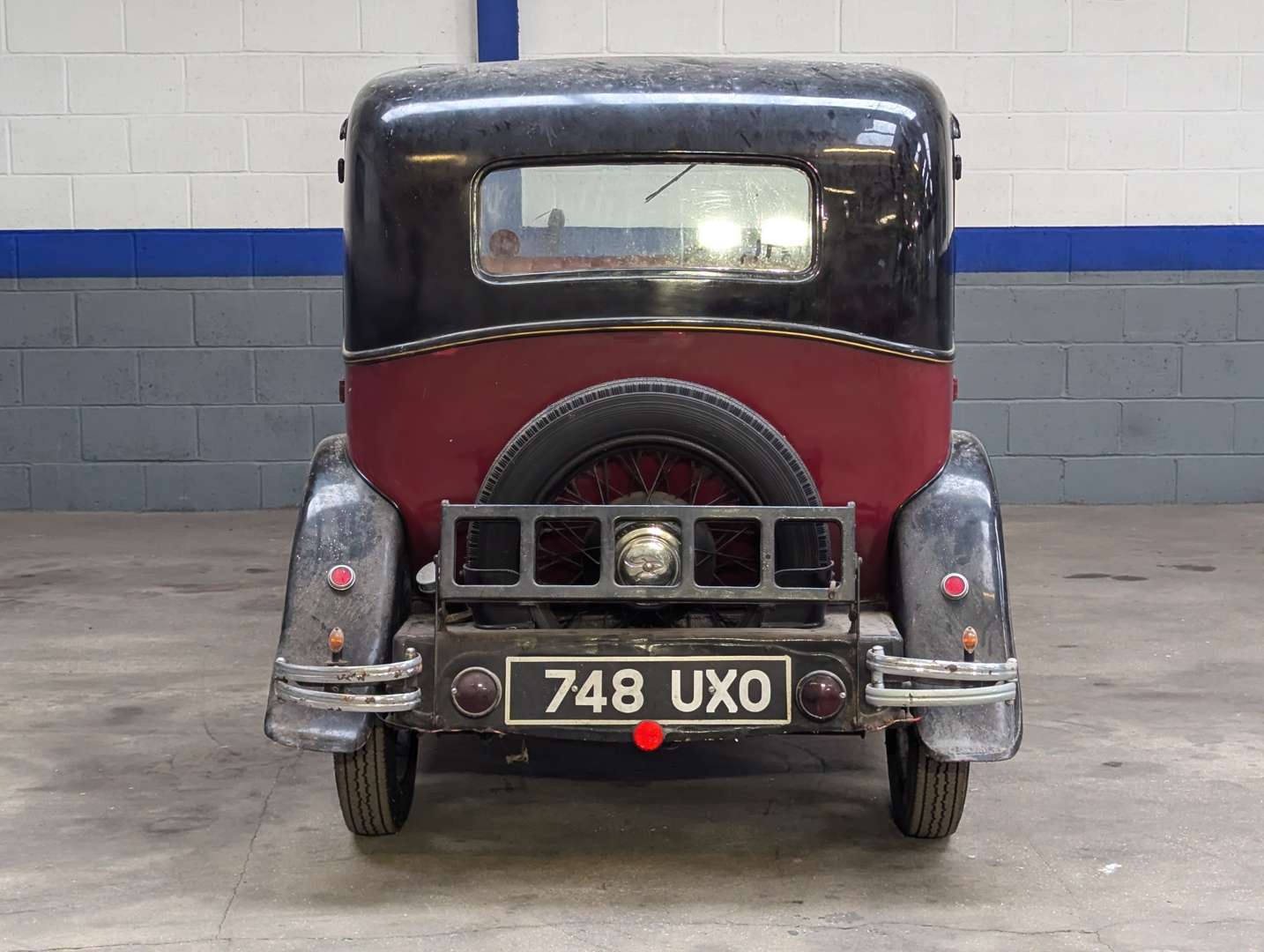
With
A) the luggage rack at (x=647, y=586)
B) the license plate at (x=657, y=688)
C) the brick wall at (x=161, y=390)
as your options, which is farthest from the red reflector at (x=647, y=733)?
the brick wall at (x=161, y=390)

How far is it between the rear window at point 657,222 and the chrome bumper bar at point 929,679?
98 cm

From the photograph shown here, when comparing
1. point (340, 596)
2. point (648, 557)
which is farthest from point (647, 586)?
point (340, 596)

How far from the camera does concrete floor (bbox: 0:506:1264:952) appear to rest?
336 centimetres

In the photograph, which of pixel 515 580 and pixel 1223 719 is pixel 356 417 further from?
pixel 1223 719

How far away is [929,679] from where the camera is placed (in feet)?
11.3

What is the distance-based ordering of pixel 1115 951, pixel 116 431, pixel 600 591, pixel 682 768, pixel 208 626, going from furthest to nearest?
pixel 116 431, pixel 208 626, pixel 682 768, pixel 600 591, pixel 1115 951

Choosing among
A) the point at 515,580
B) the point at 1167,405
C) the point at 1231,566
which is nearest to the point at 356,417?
the point at 515,580

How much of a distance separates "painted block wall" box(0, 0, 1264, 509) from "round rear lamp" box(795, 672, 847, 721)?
5.87m

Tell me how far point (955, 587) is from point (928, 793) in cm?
47

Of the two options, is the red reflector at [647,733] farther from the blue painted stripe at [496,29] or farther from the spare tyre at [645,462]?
the blue painted stripe at [496,29]

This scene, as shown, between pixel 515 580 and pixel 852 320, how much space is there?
96 cm

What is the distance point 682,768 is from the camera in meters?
4.45

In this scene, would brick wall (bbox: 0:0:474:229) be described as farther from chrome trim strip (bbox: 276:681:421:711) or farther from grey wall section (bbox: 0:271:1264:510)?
chrome trim strip (bbox: 276:681:421:711)

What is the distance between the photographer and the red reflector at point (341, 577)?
3678mm
